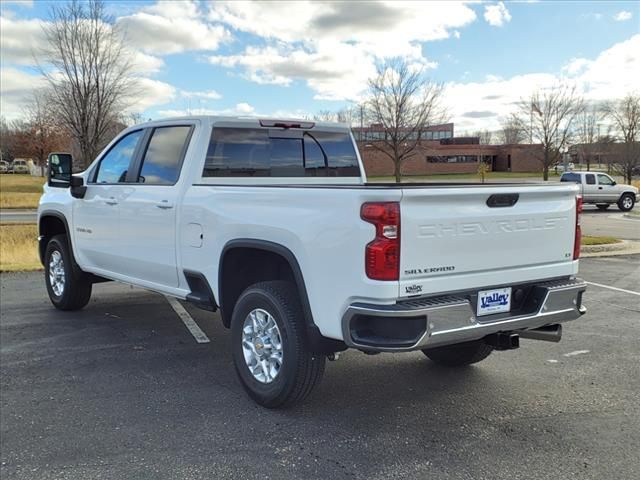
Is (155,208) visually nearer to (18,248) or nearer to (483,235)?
(483,235)

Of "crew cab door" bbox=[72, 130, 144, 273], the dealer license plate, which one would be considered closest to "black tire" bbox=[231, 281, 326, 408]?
the dealer license plate

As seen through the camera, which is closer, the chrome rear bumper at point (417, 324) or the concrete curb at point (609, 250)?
the chrome rear bumper at point (417, 324)

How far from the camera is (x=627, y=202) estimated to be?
27.1 metres

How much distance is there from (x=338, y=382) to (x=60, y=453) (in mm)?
2036

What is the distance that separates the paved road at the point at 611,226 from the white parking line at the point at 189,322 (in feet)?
41.1

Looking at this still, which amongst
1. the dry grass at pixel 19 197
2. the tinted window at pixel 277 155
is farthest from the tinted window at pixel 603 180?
the dry grass at pixel 19 197

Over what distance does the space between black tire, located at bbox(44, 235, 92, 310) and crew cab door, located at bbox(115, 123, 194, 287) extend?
4.66ft

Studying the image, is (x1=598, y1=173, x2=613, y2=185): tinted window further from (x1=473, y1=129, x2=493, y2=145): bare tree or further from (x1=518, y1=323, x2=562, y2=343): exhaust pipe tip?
(x1=473, y1=129, x2=493, y2=145): bare tree

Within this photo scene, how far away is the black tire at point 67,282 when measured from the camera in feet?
22.2

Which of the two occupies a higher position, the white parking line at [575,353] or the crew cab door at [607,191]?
the crew cab door at [607,191]

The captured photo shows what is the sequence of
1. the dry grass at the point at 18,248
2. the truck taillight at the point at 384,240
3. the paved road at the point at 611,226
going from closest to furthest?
the truck taillight at the point at 384,240 → the dry grass at the point at 18,248 → the paved road at the point at 611,226

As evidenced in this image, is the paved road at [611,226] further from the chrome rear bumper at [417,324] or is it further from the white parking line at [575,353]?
the chrome rear bumper at [417,324]

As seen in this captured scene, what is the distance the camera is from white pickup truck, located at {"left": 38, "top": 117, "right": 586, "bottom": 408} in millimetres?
3262

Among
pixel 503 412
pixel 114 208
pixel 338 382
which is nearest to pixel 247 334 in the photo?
pixel 338 382
